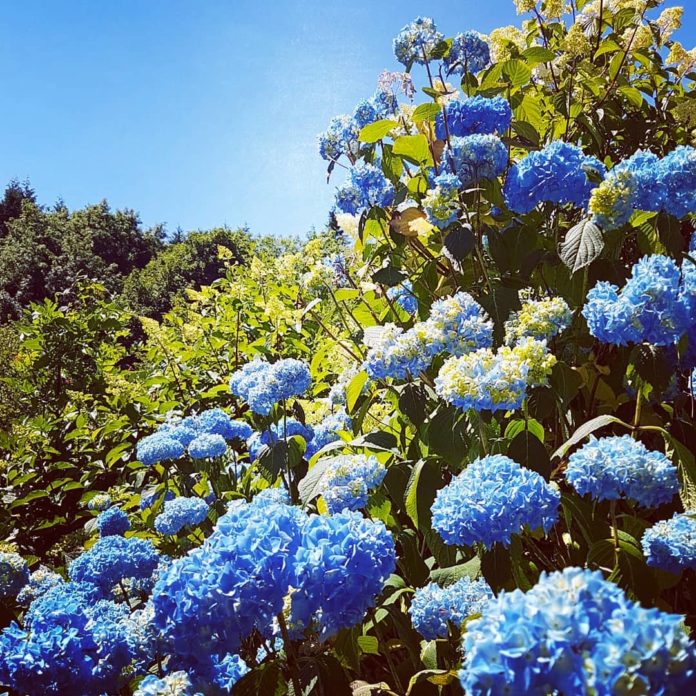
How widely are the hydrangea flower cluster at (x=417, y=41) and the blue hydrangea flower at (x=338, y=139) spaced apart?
15.9 inches

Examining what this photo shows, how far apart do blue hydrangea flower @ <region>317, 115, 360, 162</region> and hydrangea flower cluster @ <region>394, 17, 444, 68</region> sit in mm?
404

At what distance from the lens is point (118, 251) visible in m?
35.1

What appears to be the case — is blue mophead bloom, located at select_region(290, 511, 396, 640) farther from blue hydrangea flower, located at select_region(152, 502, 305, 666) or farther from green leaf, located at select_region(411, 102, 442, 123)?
green leaf, located at select_region(411, 102, 442, 123)

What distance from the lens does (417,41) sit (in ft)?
8.21

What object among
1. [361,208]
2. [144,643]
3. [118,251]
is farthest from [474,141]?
[118,251]

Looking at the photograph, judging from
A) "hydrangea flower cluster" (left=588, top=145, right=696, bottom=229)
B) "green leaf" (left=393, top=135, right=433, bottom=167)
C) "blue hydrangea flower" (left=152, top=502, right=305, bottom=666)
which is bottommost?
"blue hydrangea flower" (left=152, top=502, right=305, bottom=666)

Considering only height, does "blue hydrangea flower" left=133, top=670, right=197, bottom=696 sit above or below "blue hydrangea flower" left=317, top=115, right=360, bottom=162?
below

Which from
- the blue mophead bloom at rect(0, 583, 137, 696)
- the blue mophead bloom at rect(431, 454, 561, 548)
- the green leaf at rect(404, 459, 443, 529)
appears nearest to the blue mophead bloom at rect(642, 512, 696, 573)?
the blue mophead bloom at rect(431, 454, 561, 548)

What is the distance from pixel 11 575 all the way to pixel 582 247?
252 centimetres

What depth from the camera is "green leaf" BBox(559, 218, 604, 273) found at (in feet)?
5.74

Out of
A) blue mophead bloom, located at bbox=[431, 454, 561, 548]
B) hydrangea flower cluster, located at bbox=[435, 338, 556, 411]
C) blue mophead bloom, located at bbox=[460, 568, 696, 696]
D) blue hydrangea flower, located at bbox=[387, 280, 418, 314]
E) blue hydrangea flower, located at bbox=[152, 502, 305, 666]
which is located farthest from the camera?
blue hydrangea flower, located at bbox=[387, 280, 418, 314]

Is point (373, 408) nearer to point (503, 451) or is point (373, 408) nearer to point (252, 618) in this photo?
point (503, 451)

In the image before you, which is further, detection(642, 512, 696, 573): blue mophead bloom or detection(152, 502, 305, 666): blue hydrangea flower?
detection(642, 512, 696, 573): blue mophead bloom

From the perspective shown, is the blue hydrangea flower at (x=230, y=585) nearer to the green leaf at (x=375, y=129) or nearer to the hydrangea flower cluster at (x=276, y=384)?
the hydrangea flower cluster at (x=276, y=384)
